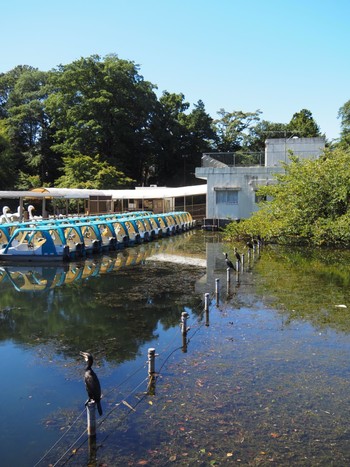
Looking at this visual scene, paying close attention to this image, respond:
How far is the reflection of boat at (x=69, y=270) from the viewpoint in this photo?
1477 centimetres

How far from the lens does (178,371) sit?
7.47 metres

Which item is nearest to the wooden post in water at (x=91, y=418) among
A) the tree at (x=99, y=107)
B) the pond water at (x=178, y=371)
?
the pond water at (x=178, y=371)

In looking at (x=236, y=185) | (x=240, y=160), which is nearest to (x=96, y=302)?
(x=236, y=185)

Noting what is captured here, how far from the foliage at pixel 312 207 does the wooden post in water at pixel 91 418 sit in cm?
1803

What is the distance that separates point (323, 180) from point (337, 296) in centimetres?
1101

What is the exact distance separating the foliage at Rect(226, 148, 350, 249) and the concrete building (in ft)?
27.7

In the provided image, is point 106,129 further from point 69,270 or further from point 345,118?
point 69,270

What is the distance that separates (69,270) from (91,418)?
471 inches

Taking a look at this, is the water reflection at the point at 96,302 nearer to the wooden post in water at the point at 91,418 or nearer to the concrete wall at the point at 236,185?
the wooden post in water at the point at 91,418

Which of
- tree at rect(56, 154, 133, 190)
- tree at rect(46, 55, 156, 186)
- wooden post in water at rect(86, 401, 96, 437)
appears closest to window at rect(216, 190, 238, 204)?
tree at rect(56, 154, 133, 190)

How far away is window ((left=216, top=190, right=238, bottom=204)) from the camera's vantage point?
33594 mm

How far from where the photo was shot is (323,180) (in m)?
22.6

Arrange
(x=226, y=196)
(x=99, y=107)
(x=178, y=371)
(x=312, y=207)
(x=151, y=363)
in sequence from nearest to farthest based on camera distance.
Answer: (x=151, y=363) < (x=178, y=371) < (x=312, y=207) < (x=226, y=196) < (x=99, y=107)

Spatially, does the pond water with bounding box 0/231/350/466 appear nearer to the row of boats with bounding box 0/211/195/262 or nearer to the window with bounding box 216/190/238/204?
the row of boats with bounding box 0/211/195/262
